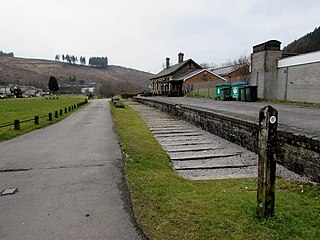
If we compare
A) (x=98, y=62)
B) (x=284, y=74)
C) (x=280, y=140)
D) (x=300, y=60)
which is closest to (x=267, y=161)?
(x=280, y=140)

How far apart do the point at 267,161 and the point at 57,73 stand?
163 meters

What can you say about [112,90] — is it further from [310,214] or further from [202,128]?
[310,214]

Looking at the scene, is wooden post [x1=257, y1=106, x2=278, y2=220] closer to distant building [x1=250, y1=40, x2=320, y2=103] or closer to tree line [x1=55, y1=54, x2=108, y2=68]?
distant building [x1=250, y1=40, x2=320, y2=103]

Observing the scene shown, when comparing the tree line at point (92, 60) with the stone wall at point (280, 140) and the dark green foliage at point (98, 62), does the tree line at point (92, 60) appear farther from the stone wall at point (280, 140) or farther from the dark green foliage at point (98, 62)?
the stone wall at point (280, 140)

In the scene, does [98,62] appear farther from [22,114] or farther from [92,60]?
[22,114]

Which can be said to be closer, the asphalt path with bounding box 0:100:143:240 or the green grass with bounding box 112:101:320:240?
the green grass with bounding box 112:101:320:240

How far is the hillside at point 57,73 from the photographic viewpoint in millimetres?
136375

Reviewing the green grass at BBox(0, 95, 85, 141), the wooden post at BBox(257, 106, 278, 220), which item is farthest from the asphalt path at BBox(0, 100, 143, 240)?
the green grass at BBox(0, 95, 85, 141)

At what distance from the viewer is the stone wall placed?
15.1ft

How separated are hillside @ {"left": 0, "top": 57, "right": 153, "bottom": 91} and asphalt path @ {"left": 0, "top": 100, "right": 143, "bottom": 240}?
120498 millimetres

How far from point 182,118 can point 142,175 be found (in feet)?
35.7

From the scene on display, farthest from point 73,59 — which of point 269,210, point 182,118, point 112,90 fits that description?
point 269,210

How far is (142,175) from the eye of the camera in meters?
4.99

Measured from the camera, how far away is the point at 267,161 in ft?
9.70
